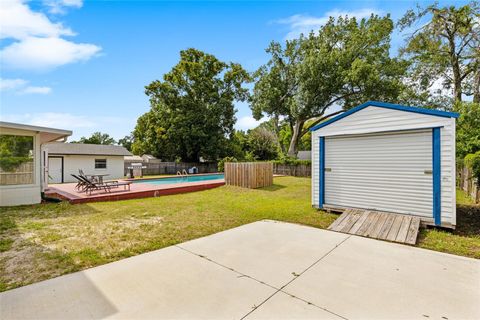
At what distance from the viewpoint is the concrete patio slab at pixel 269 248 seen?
317 cm

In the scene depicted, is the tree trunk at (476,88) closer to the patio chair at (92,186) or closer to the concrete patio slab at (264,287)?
the concrete patio slab at (264,287)

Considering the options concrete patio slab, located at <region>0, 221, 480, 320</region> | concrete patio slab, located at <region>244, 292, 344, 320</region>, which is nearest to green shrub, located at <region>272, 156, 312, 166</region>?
concrete patio slab, located at <region>0, 221, 480, 320</region>

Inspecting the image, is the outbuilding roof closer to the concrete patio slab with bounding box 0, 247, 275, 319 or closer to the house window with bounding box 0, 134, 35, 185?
the house window with bounding box 0, 134, 35, 185

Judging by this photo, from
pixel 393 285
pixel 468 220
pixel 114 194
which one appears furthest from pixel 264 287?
pixel 114 194

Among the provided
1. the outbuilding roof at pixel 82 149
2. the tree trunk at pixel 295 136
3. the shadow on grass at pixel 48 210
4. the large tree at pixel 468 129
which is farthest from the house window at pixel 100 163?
the large tree at pixel 468 129

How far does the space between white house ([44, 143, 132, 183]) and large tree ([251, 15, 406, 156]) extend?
1471 centimetres

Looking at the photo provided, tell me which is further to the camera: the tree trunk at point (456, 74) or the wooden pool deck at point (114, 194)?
the tree trunk at point (456, 74)

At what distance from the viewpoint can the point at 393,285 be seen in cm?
275

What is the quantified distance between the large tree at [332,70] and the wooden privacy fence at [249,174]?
904 cm

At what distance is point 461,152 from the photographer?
11.7 m

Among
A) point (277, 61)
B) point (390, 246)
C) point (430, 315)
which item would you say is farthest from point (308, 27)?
point (430, 315)

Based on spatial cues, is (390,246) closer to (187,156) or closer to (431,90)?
(431,90)

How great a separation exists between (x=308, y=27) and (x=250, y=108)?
9605mm

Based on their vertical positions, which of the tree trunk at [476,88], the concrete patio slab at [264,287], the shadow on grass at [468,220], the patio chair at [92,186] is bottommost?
the shadow on grass at [468,220]
